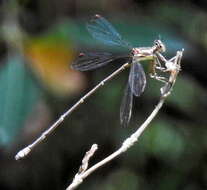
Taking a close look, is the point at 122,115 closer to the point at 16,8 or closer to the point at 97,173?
the point at 16,8

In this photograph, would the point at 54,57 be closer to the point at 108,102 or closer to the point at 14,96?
the point at 14,96

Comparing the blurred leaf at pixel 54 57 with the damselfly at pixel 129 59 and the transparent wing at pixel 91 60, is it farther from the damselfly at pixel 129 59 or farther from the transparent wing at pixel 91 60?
the transparent wing at pixel 91 60

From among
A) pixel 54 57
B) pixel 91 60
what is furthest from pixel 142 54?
pixel 54 57

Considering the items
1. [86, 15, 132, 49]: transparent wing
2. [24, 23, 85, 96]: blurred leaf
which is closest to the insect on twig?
[86, 15, 132, 49]: transparent wing

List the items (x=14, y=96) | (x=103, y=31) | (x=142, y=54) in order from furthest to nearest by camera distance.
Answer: (x=14, y=96) → (x=103, y=31) → (x=142, y=54)

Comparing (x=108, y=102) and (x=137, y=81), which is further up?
(x=137, y=81)

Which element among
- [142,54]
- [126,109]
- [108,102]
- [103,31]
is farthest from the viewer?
[108,102]
